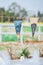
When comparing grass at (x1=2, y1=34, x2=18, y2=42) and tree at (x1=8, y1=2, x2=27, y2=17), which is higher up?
tree at (x1=8, y1=2, x2=27, y2=17)

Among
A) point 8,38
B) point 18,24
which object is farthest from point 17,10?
point 8,38

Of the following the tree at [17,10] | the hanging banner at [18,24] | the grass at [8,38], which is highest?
the tree at [17,10]

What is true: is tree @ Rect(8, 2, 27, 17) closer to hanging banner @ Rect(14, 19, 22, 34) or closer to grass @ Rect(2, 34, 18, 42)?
hanging banner @ Rect(14, 19, 22, 34)

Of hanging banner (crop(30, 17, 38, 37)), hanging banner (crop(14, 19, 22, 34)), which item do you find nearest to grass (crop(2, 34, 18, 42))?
hanging banner (crop(14, 19, 22, 34))

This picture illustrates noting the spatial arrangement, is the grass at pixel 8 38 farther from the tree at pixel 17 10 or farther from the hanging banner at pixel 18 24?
the tree at pixel 17 10

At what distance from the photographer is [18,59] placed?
1752mm

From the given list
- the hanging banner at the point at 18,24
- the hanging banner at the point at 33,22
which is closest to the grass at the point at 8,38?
the hanging banner at the point at 18,24

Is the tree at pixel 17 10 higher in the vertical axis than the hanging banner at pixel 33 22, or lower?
higher

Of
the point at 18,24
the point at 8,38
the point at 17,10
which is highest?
the point at 17,10

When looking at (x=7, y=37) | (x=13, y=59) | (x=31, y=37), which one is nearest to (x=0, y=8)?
(x=7, y=37)

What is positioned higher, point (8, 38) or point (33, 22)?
point (33, 22)

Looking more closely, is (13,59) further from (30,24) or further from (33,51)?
(30,24)

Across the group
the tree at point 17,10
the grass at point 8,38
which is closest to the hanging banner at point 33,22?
the tree at point 17,10

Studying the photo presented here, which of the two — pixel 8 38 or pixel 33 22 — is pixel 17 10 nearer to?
pixel 33 22
